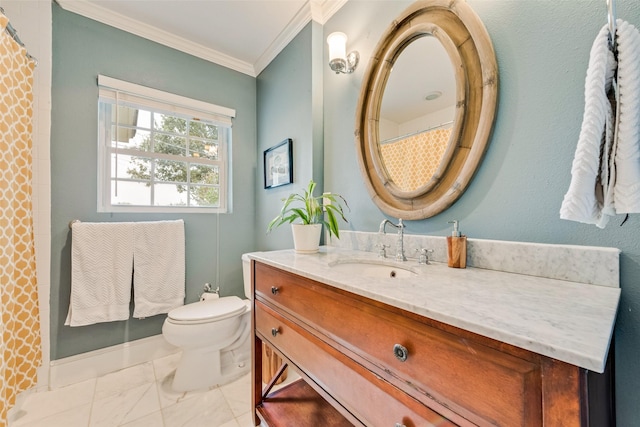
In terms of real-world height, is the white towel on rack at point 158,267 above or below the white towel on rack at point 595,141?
below

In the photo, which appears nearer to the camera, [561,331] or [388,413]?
[561,331]

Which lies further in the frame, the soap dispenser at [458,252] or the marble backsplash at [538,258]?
the soap dispenser at [458,252]

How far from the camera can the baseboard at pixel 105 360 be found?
158 cm

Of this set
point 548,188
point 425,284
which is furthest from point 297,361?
point 548,188

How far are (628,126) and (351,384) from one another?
0.89m

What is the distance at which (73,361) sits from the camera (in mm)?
1623

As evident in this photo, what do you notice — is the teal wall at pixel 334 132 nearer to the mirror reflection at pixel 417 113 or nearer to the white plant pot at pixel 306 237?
the mirror reflection at pixel 417 113

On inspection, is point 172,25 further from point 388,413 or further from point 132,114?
point 388,413

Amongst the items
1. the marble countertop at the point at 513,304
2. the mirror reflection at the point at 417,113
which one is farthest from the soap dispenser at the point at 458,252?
the mirror reflection at the point at 417,113

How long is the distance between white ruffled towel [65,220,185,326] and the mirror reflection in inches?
65.3

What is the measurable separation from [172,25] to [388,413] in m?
2.61

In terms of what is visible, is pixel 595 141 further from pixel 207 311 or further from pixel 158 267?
pixel 158 267

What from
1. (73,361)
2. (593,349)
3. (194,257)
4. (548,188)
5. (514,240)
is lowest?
(73,361)

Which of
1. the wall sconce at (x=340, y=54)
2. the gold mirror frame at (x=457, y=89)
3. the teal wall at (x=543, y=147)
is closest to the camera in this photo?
the teal wall at (x=543, y=147)
